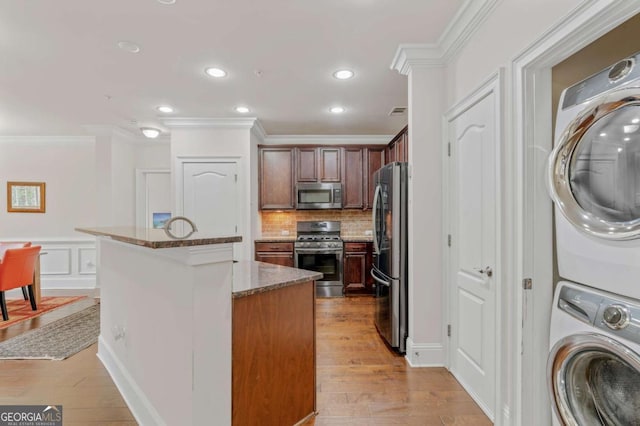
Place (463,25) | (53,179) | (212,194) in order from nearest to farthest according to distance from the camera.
→ (463,25) → (212,194) → (53,179)

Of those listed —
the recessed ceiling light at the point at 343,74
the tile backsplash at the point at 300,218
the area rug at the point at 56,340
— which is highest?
the recessed ceiling light at the point at 343,74

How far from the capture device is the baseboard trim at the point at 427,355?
8.31 feet

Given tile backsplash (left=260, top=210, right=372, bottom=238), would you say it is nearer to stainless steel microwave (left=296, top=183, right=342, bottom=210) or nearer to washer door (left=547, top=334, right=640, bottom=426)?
stainless steel microwave (left=296, top=183, right=342, bottom=210)

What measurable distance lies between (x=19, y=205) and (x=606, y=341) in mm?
7575

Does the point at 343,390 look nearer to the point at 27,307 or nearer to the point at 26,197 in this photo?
the point at 27,307

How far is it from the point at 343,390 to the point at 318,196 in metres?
3.28

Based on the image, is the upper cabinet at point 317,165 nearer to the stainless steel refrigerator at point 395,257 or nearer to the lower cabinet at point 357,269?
the lower cabinet at point 357,269

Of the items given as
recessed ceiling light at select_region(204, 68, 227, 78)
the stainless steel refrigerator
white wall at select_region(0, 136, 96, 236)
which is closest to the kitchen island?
the stainless steel refrigerator

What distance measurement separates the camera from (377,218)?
10.6ft

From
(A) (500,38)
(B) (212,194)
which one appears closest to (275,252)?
(B) (212,194)

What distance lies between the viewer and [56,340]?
3.09m

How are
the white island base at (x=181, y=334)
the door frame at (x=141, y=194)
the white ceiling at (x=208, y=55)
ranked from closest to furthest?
the white island base at (x=181, y=334)
the white ceiling at (x=208, y=55)
the door frame at (x=141, y=194)

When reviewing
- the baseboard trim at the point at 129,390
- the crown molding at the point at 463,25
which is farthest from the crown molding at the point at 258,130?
the baseboard trim at the point at 129,390

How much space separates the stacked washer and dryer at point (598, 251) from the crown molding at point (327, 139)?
4.00m
